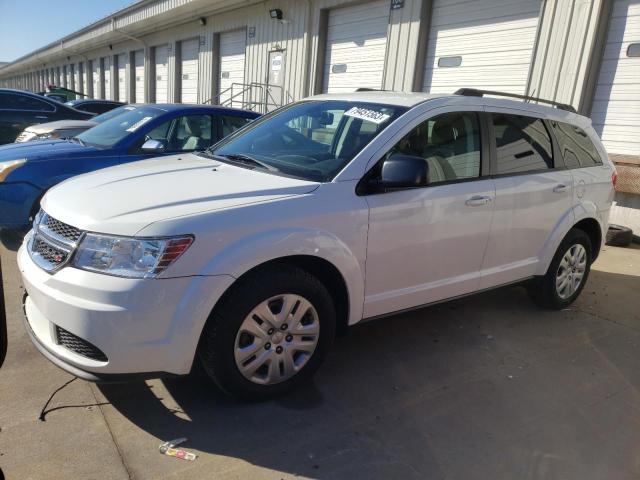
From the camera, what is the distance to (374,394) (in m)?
3.02

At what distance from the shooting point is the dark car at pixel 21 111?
9.27 metres

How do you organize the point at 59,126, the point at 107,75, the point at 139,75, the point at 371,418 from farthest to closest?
the point at 107,75 → the point at 139,75 → the point at 59,126 → the point at 371,418

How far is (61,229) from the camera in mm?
2574

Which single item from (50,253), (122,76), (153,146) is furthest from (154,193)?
(122,76)

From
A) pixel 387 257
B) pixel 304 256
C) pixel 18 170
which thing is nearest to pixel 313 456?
pixel 304 256

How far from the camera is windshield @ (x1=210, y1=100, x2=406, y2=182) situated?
3.07 m

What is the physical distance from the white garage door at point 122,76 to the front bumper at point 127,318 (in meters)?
24.2

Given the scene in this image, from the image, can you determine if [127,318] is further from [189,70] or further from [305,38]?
[189,70]

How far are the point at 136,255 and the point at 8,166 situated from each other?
10.3 feet

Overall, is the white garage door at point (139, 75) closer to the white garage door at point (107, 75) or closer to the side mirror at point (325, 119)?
the white garage door at point (107, 75)

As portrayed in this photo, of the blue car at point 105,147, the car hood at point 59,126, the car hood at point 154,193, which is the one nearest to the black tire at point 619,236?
the blue car at point 105,147

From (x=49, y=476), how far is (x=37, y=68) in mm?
53690

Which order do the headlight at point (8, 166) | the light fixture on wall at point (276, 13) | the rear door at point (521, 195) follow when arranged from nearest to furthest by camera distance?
the rear door at point (521, 195) < the headlight at point (8, 166) < the light fixture on wall at point (276, 13)

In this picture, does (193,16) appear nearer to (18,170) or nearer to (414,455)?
(18,170)
